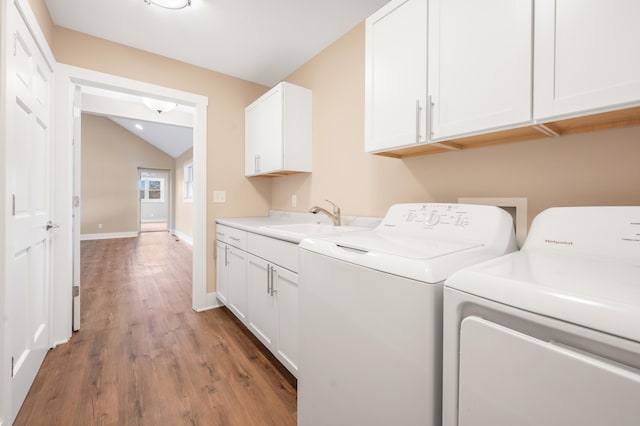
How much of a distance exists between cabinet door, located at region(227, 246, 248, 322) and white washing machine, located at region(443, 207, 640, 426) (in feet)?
5.56

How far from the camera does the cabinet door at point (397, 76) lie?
52.0 inches

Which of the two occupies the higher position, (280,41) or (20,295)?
(280,41)

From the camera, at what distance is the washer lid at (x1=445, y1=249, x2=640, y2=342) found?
1.63 feet

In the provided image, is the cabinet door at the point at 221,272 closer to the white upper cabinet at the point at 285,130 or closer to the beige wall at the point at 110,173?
the white upper cabinet at the point at 285,130

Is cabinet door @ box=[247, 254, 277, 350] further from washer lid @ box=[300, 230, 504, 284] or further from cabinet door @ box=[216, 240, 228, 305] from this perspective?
washer lid @ box=[300, 230, 504, 284]

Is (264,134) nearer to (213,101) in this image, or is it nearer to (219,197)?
(213,101)

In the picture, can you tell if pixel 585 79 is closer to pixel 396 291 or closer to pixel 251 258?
pixel 396 291

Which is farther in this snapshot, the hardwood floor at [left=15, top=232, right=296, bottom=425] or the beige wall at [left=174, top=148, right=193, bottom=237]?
the beige wall at [left=174, top=148, right=193, bottom=237]

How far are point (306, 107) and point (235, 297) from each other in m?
1.70

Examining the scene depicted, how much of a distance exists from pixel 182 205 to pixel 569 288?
8.23 metres

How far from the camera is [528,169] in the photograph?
1.27 metres

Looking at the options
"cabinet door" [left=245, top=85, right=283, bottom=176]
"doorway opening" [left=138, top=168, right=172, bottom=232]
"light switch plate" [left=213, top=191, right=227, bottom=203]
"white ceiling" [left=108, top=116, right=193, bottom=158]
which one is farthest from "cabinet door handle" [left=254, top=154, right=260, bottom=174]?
"doorway opening" [left=138, top=168, right=172, bottom=232]

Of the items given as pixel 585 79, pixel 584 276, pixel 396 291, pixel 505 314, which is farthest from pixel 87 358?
pixel 585 79

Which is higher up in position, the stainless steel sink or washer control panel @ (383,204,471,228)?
washer control panel @ (383,204,471,228)
